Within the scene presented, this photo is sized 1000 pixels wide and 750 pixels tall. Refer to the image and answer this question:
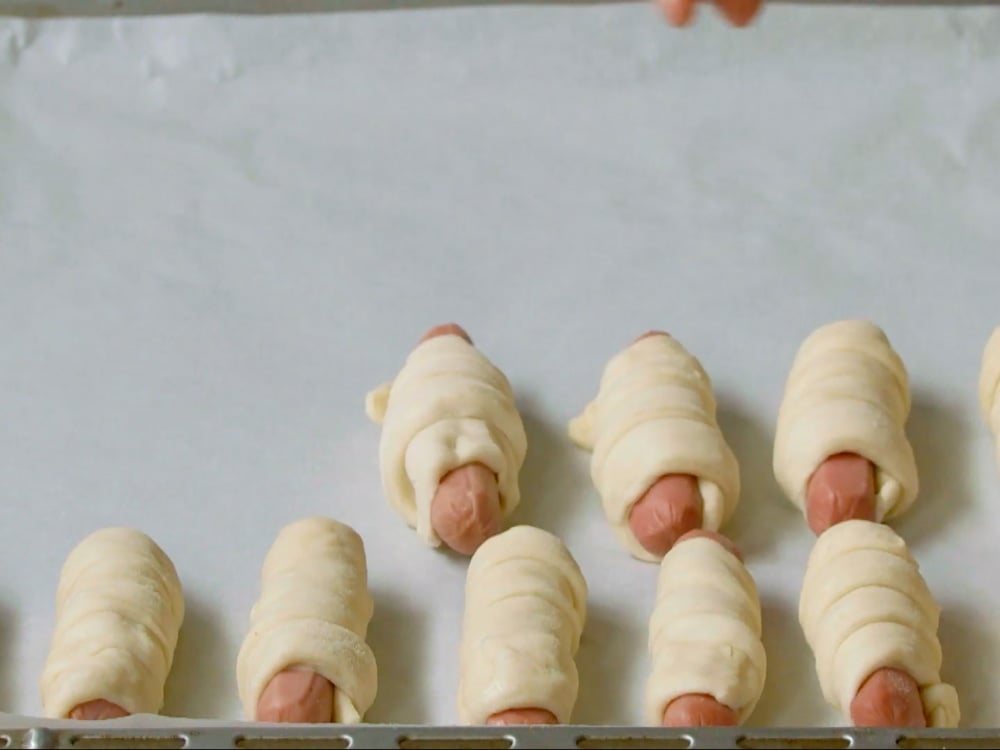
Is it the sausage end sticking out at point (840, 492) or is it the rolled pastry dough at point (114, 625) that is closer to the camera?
the rolled pastry dough at point (114, 625)

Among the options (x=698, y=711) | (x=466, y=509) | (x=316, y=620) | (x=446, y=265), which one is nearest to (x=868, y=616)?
(x=698, y=711)

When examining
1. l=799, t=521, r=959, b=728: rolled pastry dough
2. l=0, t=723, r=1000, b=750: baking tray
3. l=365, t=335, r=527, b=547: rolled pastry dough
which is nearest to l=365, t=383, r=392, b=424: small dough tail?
l=365, t=335, r=527, b=547: rolled pastry dough

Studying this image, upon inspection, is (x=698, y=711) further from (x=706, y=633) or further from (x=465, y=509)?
(x=465, y=509)

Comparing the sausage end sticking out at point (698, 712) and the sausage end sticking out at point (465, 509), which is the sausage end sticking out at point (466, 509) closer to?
the sausage end sticking out at point (465, 509)

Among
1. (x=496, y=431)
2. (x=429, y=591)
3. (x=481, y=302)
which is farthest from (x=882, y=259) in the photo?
(x=429, y=591)

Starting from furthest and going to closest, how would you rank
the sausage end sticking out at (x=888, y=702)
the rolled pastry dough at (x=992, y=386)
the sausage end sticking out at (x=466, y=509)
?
the rolled pastry dough at (x=992, y=386) → the sausage end sticking out at (x=466, y=509) → the sausage end sticking out at (x=888, y=702)

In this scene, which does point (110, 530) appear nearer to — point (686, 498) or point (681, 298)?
point (686, 498)

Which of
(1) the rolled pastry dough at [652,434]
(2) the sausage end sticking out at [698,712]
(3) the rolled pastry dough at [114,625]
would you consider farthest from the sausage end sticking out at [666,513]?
(3) the rolled pastry dough at [114,625]
